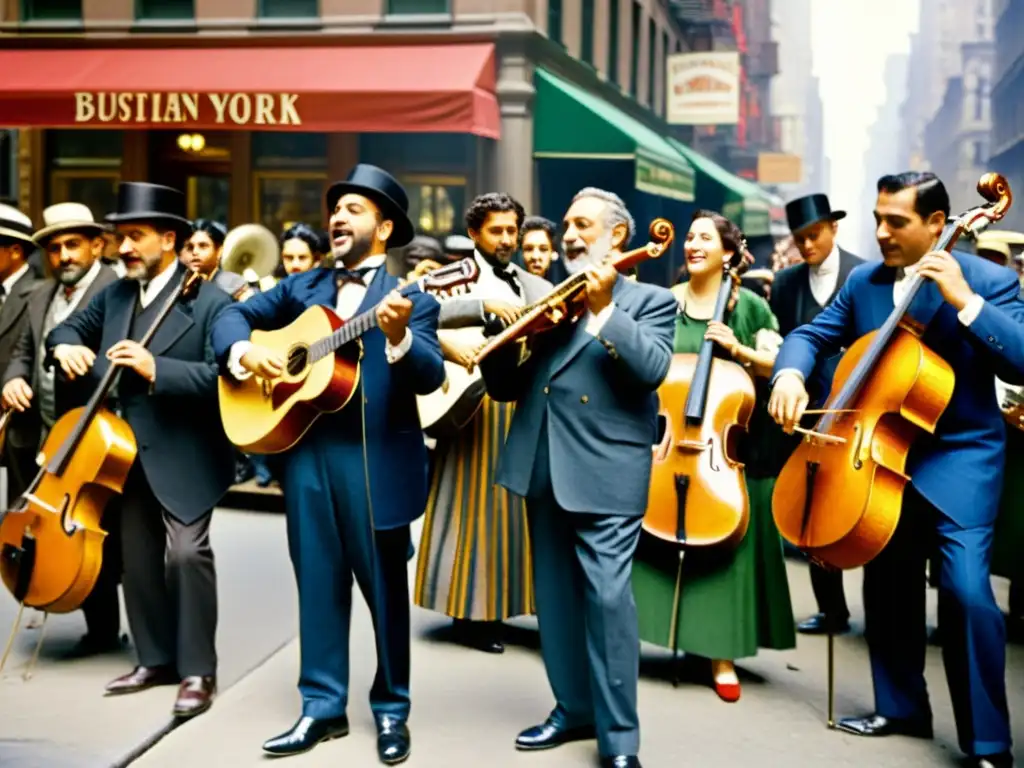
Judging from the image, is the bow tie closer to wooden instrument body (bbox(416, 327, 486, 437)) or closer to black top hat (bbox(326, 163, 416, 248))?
black top hat (bbox(326, 163, 416, 248))

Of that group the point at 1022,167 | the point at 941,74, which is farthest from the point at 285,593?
the point at 941,74

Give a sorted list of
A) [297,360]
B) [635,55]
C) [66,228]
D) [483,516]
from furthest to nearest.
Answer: [635,55] < [483,516] < [66,228] < [297,360]

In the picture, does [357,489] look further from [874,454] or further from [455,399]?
[874,454]

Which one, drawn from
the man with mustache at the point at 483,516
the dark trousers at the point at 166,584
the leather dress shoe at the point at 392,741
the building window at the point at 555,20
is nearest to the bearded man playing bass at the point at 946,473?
the man with mustache at the point at 483,516

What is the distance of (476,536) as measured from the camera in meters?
6.31

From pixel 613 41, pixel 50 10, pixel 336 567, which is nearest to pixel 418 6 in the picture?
pixel 50 10

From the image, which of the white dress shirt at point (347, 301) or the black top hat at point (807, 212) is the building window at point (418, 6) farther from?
the white dress shirt at point (347, 301)

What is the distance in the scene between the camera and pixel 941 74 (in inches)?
4373

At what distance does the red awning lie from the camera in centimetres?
1434

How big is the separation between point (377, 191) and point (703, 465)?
1834 mm

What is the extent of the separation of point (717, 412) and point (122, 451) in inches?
99.3

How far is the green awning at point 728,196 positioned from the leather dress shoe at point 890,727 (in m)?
18.6

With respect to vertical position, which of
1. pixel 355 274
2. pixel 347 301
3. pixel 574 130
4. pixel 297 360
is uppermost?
pixel 574 130

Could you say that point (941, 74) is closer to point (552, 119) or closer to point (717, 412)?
point (552, 119)
